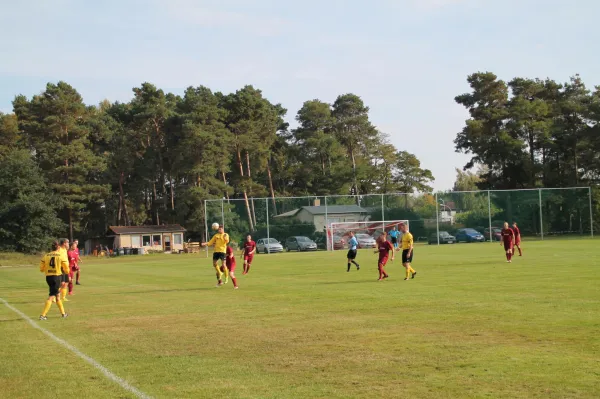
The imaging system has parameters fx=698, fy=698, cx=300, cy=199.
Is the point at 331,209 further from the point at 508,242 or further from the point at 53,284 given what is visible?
the point at 53,284

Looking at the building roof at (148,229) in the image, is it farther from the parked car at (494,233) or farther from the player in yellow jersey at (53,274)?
the player in yellow jersey at (53,274)

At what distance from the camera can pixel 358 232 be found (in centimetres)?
5834

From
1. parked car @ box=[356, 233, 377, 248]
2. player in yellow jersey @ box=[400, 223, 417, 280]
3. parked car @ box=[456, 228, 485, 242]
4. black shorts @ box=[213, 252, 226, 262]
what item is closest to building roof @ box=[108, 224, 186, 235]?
parked car @ box=[356, 233, 377, 248]

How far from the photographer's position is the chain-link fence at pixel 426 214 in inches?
2325

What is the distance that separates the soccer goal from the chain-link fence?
19.9 inches

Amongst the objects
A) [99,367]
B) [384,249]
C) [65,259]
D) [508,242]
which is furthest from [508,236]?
[99,367]

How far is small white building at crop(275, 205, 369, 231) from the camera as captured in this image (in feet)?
195

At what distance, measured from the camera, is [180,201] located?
270 ft

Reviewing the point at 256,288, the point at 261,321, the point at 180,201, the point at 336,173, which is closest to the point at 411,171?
the point at 336,173

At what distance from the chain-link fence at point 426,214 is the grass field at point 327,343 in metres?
38.8

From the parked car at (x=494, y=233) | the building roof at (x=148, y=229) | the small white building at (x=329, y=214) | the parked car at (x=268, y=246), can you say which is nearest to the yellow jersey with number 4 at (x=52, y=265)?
the parked car at (x=268, y=246)

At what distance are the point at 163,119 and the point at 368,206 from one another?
3551 centimetres

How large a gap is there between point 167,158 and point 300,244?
115 feet

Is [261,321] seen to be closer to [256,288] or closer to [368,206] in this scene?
[256,288]
